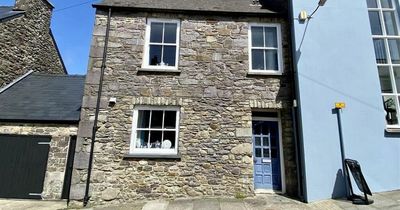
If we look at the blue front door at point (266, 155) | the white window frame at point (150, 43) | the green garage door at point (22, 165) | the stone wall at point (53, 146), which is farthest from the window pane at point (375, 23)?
the green garage door at point (22, 165)

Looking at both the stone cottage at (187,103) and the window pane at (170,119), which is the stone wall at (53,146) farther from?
the window pane at (170,119)

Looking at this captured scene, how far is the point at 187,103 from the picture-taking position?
7312 millimetres

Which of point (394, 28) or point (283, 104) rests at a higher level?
point (394, 28)

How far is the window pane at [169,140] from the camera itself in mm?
7156

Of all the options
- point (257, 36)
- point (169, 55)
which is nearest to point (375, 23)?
point (257, 36)

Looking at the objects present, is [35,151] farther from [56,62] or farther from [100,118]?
[56,62]

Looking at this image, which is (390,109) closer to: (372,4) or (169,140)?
(372,4)

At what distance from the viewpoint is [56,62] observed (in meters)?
14.0

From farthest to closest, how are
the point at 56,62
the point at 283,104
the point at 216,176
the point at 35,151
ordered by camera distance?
the point at 56,62 → the point at 35,151 → the point at 283,104 → the point at 216,176

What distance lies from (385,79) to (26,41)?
46.7ft

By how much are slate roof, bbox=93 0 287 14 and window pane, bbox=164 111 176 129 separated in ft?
10.9

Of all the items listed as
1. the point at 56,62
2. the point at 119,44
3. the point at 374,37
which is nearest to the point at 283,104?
the point at 374,37

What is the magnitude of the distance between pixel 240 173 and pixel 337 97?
3.47 metres

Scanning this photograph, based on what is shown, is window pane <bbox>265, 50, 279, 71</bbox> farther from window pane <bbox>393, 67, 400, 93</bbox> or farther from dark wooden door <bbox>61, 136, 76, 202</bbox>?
dark wooden door <bbox>61, 136, 76, 202</bbox>
